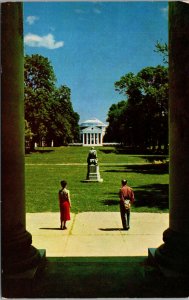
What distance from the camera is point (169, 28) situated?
26.9 ft

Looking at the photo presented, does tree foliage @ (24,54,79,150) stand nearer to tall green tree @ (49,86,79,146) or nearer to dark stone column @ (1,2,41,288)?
tall green tree @ (49,86,79,146)

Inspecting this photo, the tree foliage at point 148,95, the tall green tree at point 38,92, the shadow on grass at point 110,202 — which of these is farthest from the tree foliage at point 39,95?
the shadow on grass at point 110,202

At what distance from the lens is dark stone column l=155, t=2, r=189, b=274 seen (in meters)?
7.74

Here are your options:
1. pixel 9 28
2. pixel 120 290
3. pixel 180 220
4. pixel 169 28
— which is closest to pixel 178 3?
pixel 169 28

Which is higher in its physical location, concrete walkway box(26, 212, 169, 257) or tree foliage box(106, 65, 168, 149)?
tree foliage box(106, 65, 168, 149)

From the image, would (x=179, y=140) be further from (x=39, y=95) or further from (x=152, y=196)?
(x=39, y=95)

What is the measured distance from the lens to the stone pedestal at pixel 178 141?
7738mm

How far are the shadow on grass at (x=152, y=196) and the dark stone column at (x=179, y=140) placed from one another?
11004 mm

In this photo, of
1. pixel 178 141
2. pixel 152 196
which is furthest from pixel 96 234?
pixel 152 196

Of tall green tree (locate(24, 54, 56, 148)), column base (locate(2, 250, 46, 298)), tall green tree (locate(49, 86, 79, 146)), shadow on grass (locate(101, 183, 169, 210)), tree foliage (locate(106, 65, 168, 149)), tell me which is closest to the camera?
column base (locate(2, 250, 46, 298))

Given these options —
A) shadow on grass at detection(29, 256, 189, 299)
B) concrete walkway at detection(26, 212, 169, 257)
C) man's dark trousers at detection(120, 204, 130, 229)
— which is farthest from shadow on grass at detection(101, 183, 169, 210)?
shadow on grass at detection(29, 256, 189, 299)

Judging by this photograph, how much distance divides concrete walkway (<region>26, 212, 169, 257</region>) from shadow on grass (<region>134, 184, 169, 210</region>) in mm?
2956

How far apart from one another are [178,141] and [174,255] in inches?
89.3

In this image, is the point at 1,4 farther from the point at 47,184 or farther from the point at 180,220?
the point at 47,184
